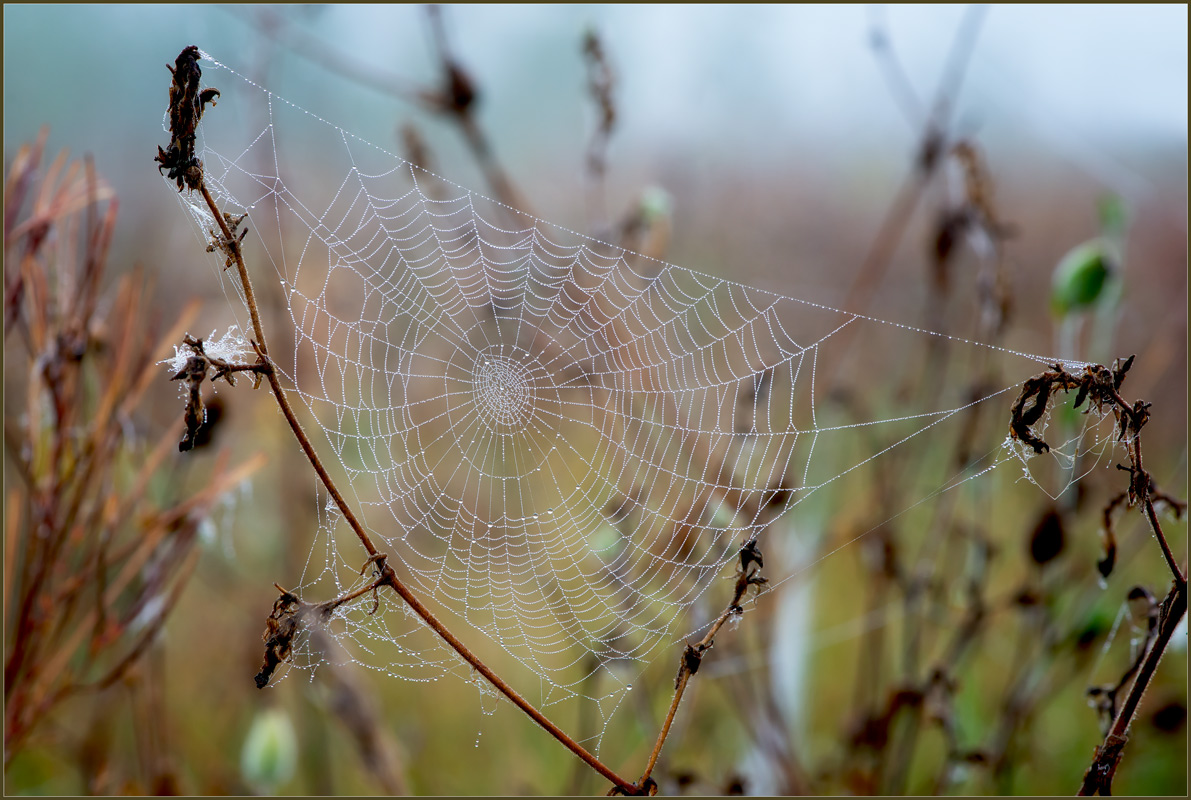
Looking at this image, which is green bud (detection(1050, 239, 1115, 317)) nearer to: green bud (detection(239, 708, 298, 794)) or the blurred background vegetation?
the blurred background vegetation

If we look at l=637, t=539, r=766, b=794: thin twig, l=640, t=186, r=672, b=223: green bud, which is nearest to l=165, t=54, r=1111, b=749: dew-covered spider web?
l=640, t=186, r=672, b=223: green bud

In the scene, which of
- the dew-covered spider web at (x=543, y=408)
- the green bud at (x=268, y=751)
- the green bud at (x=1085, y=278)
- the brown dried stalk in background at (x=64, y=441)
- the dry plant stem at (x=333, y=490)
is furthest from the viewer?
the dew-covered spider web at (x=543, y=408)

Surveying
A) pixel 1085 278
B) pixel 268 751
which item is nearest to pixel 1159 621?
pixel 1085 278

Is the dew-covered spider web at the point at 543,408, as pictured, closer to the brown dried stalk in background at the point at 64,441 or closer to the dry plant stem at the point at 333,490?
the brown dried stalk in background at the point at 64,441

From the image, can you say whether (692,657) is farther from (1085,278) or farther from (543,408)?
(543,408)

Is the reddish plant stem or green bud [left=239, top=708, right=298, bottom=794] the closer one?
the reddish plant stem

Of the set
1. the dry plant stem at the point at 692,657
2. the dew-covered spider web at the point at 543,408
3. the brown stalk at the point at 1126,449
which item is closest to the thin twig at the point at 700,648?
the dry plant stem at the point at 692,657
